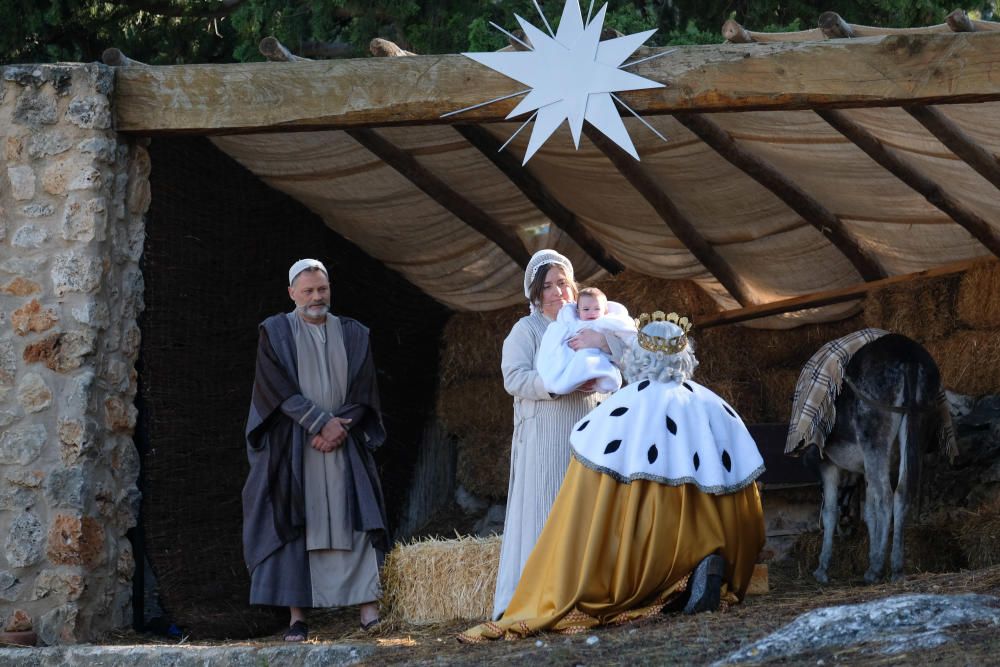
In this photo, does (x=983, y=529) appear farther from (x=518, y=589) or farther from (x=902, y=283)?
(x=518, y=589)

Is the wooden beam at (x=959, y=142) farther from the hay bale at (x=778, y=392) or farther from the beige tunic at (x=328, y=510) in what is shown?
the beige tunic at (x=328, y=510)

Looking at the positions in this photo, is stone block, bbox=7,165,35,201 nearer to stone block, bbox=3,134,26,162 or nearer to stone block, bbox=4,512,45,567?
stone block, bbox=3,134,26,162

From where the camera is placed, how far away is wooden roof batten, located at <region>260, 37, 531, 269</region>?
7.53 meters

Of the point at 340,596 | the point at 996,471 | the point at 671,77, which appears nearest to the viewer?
the point at 671,77

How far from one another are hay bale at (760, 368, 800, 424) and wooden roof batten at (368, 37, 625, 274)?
3.52 feet

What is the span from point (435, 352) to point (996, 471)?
353cm

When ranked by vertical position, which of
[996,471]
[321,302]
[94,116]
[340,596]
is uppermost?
[94,116]

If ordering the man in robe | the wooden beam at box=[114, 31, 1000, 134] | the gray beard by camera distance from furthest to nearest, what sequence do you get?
the gray beard, the man in robe, the wooden beam at box=[114, 31, 1000, 134]

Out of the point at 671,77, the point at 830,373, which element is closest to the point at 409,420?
the point at 830,373

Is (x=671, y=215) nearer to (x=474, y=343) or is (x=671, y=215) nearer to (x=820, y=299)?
(x=820, y=299)

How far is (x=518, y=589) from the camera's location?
539 centimetres

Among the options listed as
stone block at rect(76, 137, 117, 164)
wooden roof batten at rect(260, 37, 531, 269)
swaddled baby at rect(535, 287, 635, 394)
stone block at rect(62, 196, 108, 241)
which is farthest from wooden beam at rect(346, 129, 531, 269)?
swaddled baby at rect(535, 287, 635, 394)

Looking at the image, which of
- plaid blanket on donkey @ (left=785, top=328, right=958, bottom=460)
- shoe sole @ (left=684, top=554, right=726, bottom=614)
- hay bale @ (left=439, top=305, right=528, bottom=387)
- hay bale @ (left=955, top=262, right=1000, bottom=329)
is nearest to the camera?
shoe sole @ (left=684, top=554, right=726, bottom=614)

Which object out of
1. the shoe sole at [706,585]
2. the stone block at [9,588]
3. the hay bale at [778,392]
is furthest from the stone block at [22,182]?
the hay bale at [778,392]
